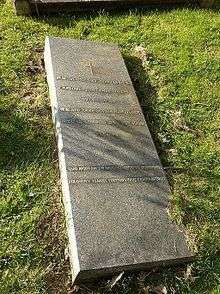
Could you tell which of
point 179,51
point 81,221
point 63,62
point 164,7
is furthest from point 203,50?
point 81,221

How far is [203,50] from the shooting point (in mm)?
6137

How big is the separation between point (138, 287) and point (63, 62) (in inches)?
105

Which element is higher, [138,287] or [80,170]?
[80,170]

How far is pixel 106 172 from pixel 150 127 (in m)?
1.07

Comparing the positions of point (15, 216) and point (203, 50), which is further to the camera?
point (203, 50)

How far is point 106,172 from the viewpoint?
13.4 feet

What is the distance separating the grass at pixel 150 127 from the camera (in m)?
3.67

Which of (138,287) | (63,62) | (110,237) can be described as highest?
(63,62)

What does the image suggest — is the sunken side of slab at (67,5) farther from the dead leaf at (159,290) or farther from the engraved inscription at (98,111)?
the dead leaf at (159,290)

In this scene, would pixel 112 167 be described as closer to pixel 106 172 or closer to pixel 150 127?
pixel 106 172

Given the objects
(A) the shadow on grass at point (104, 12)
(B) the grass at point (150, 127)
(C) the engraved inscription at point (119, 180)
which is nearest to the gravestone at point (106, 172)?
(C) the engraved inscription at point (119, 180)

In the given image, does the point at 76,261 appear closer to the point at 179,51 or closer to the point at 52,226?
the point at 52,226

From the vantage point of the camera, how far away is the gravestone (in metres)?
3.59

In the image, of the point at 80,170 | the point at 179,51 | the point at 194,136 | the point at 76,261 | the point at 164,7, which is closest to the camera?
the point at 76,261
